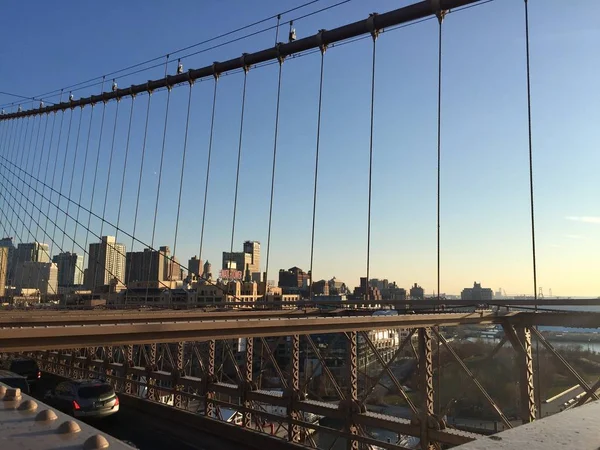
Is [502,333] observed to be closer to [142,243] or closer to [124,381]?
[124,381]

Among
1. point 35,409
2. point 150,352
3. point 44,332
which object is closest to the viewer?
point 35,409

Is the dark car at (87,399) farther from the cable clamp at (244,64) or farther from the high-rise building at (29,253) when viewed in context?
the high-rise building at (29,253)

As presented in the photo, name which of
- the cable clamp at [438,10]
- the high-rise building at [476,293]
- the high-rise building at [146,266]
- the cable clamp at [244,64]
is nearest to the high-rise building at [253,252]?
the high-rise building at [146,266]

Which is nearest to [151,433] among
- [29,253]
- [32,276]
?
[32,276]

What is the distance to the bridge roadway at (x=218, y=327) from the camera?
12.9 ft

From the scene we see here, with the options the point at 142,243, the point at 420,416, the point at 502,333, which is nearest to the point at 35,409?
the point at 420,416

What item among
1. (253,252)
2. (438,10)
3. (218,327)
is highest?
(438,10)

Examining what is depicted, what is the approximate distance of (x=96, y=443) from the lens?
1.66 m

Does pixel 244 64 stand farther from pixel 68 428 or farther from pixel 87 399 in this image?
pixel 68 428

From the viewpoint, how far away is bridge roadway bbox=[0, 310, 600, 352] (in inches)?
155

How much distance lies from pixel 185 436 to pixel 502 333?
613 cm

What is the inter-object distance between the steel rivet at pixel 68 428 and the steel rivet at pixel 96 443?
0.25 meters

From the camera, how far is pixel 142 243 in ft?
65.2

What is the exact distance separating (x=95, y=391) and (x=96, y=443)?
30.8 feet
